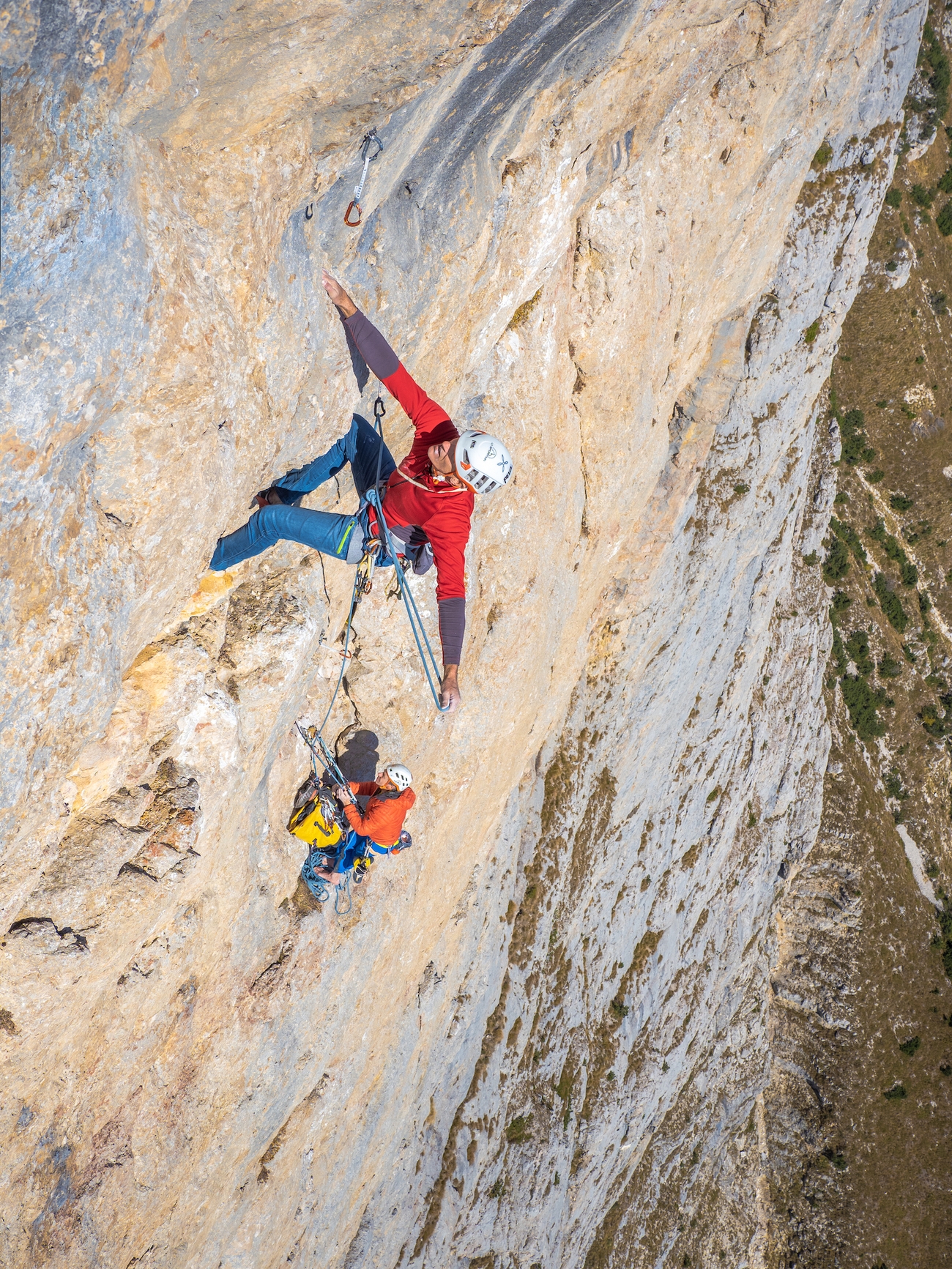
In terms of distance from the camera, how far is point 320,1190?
10.2 metres

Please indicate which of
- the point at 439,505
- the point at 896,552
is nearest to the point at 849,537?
the point at 896,552

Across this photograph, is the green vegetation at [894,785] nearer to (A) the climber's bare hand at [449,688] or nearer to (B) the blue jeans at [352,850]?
(B) the blue jeans at [352,850]

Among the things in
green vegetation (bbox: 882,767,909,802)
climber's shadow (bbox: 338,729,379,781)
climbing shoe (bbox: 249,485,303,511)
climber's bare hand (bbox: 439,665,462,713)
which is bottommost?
green vegetation (bbox: 882,767,909,802)

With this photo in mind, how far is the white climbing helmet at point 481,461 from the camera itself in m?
6.23

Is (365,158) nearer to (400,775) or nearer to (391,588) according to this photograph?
(391,588)

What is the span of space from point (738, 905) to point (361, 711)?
18.2 metres

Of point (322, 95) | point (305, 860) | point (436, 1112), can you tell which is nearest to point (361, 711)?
point (305, 860)

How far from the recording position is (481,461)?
6.22m

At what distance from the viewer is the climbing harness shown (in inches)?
245

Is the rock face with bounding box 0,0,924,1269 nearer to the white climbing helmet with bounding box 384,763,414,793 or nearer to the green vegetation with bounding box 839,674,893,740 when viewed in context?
the white climbing helmet with bounding box 384,763,414,793

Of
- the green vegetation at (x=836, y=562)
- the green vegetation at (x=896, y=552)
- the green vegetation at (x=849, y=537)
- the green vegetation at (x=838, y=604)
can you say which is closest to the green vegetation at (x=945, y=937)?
the green vegetation at (x=838, y=604)

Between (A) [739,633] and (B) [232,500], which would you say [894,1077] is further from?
(B) [232,500]

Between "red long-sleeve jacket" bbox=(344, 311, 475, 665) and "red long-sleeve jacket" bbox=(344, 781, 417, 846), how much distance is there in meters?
2.70

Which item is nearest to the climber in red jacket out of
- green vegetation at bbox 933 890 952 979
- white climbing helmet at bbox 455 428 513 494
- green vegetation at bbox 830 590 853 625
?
white climbing helmet at bbox 455 428 513 494
